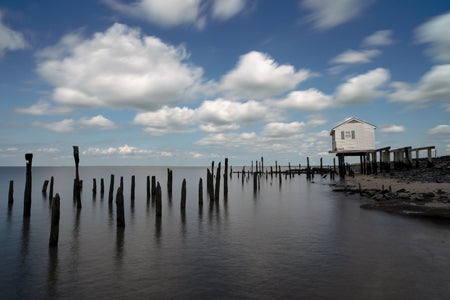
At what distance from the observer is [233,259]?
33.8ft

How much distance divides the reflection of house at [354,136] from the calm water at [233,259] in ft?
100

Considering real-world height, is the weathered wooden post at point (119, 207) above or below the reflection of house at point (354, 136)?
below

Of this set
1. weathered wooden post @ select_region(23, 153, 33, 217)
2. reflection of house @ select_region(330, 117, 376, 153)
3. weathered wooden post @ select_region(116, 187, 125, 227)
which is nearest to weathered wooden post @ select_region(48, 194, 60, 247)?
weathered wooden post @ select_region(116, 187, 125, 227)

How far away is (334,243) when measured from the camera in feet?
39.5

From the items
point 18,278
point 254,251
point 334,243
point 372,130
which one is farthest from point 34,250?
point 372,130

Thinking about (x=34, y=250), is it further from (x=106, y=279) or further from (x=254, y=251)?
(x=254, y=251)

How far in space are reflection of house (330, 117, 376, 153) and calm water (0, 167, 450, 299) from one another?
30.5m

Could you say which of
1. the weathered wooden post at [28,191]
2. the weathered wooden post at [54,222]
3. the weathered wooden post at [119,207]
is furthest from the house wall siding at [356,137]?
the weathered wooden post at [54,222]

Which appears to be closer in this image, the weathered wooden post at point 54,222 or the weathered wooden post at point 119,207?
the weathered wooden post at point 54,222

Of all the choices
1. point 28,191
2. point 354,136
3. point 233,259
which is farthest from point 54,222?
point 354,136

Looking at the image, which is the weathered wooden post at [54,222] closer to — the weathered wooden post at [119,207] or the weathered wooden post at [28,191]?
the weathered wooden post at [119,207]

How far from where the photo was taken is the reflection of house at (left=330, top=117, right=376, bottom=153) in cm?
4641

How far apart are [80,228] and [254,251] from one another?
10.0m

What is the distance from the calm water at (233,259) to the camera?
305 inches
